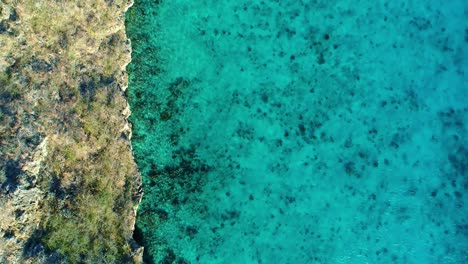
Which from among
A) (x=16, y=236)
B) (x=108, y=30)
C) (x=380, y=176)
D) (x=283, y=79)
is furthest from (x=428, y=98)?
(x=16, y=236)

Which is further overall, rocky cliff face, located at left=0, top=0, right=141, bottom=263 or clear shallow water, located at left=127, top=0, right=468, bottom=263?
clear shallow water, located at left=127, top=0, right=468, bottom=263

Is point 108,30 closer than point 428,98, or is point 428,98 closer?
point 108,30

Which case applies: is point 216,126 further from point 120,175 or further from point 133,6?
point 133,6

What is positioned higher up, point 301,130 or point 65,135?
point 301,130

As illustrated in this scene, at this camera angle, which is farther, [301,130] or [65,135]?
[301,130]

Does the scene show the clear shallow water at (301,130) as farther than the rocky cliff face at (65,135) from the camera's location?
Yes
